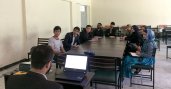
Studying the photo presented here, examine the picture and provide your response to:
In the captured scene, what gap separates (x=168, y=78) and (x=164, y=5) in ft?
23.1

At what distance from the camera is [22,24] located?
202 inches

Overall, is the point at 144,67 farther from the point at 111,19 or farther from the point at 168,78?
the point at 111,19

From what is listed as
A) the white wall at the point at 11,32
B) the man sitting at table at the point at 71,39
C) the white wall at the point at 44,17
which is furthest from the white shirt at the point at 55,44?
the white wall at the point at 44,17

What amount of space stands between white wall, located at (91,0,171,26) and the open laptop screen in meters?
8.91

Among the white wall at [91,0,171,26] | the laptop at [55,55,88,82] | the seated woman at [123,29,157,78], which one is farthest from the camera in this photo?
the white wall at [91,0,171,26]

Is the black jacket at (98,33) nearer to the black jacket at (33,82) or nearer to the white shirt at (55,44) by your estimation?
the white shirt at (55,44)

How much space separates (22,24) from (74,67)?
3185 millimetres

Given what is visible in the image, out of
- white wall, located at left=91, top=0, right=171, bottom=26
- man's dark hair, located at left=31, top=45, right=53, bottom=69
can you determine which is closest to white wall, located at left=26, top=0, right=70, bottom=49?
white wall, located at left=91, top=0, right=171, bottom=26

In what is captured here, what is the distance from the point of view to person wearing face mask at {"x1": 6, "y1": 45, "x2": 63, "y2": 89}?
1.38 metres

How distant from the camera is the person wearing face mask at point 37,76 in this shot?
4.53 ft

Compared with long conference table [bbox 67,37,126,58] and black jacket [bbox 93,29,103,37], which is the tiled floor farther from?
black jacket [bbox 93,29,103,37]

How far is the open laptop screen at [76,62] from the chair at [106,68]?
1.95 ft

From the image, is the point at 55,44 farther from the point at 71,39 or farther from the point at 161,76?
the point at 161,76

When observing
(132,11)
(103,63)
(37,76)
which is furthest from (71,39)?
(132,11)
